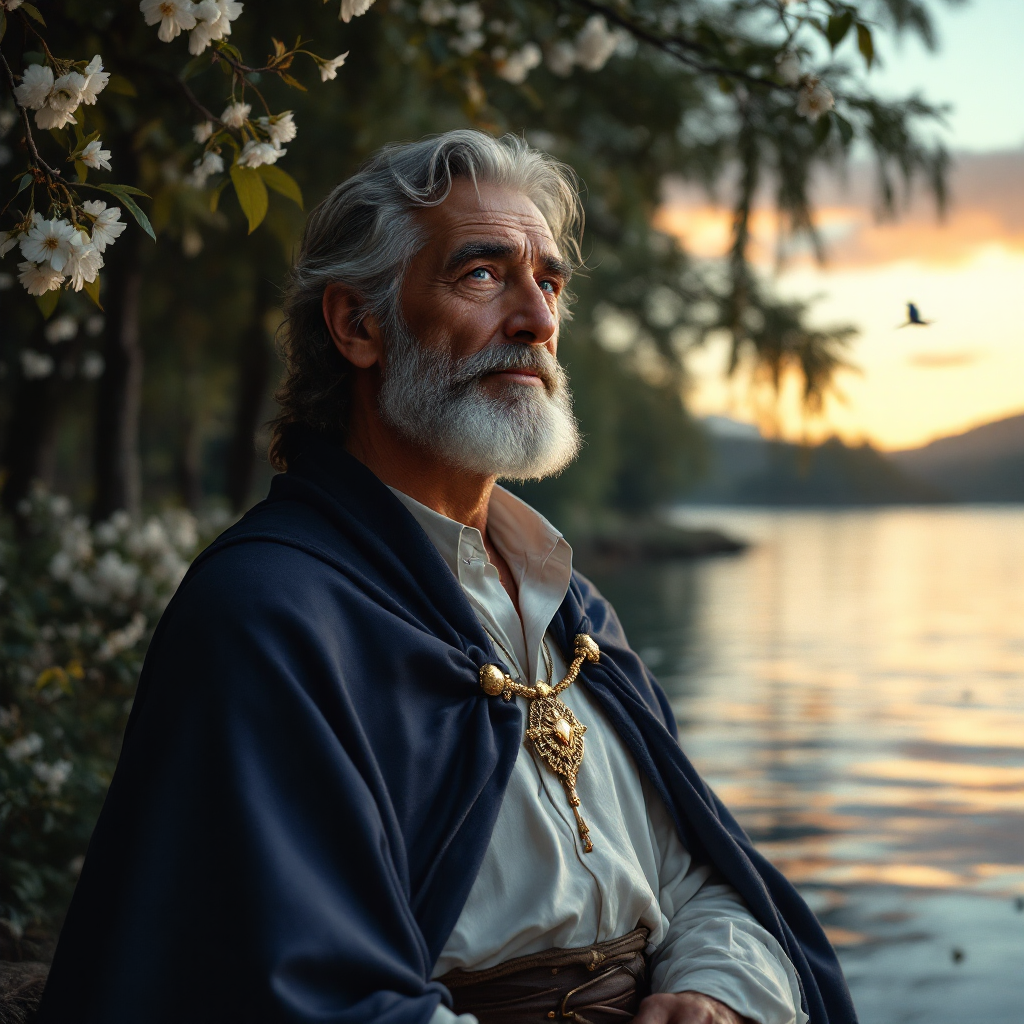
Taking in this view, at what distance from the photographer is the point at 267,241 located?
7.90m

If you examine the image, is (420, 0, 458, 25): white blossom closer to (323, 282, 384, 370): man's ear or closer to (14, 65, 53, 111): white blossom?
(323, 282, 384, 370): man's ear

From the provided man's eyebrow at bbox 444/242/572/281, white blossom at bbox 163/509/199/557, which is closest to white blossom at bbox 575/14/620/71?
man's eyebrow at bbox 444/242/572/281

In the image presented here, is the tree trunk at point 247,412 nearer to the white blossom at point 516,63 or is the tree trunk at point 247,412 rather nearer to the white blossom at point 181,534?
the white blossom at point 181,534

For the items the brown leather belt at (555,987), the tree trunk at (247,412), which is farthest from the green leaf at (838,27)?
the tree trunk at (247,412)

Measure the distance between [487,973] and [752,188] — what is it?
3547mm

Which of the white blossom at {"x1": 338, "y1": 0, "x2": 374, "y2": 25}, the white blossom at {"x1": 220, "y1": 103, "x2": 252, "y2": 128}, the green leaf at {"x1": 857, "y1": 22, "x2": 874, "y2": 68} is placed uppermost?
the green leaf at {"x1": 857, "y1": 22, "x2": 874, "y2": 68}

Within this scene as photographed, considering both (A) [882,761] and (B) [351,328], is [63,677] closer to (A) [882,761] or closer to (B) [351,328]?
(B) [351,328]

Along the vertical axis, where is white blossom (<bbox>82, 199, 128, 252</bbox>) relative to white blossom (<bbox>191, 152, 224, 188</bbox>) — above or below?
below

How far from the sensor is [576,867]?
6.46ft

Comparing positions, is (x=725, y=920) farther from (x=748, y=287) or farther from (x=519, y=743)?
(x=748, y=287)

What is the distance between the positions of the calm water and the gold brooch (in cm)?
235

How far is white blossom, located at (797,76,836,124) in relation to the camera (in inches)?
120

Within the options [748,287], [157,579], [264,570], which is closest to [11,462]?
[157,579]

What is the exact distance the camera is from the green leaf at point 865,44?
272 cm
